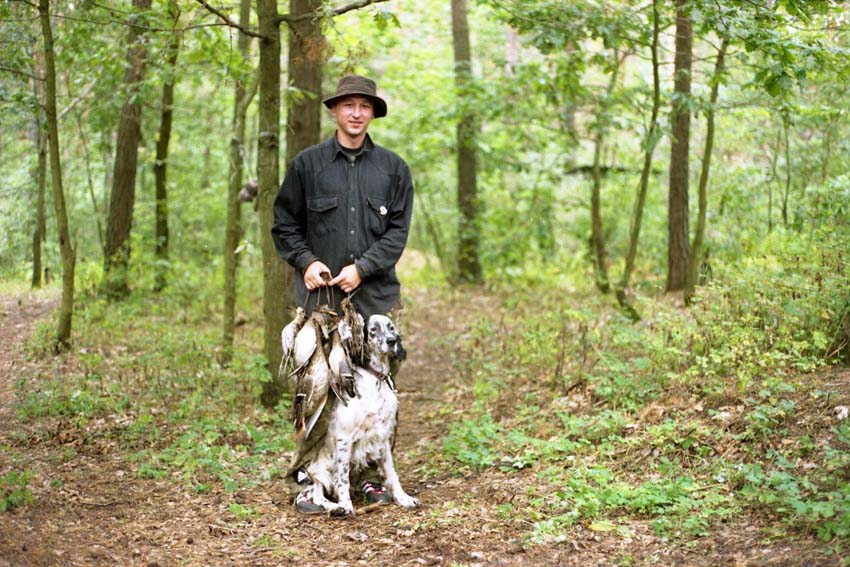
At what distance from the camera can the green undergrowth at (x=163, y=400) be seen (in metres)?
6.11

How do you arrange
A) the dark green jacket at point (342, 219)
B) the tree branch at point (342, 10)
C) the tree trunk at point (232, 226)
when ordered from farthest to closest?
the tree trunk at point (232, 226), the tree branch at point (342, 10), the dark green jacket at point (342, 219)

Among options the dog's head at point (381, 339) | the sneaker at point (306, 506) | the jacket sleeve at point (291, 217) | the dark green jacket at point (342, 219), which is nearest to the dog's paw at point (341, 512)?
the sneaker at point (306, 506)

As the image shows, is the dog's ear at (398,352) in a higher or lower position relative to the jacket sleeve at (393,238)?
lower

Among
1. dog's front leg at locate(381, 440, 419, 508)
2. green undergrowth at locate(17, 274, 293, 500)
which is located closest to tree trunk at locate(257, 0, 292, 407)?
green undergrowth at locate(17, 274, 293, 500)

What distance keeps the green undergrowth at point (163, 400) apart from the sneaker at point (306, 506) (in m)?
0.66

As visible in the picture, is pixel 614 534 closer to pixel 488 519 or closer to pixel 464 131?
pixel 488 519

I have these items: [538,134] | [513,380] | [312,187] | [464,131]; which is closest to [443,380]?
[513,380]

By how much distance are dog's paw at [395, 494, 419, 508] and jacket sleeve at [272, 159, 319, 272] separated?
164cm

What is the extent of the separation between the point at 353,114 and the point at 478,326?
18.3ft

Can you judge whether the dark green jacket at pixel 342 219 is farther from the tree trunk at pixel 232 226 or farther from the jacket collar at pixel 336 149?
the tree trunk at pixel 232 226

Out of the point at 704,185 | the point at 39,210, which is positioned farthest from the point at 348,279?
the point at 39,210

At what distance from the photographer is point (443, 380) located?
9398mm

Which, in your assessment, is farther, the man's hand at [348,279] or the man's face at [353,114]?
the man's face at [353,114]

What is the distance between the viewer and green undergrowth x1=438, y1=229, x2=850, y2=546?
4.56 metres
